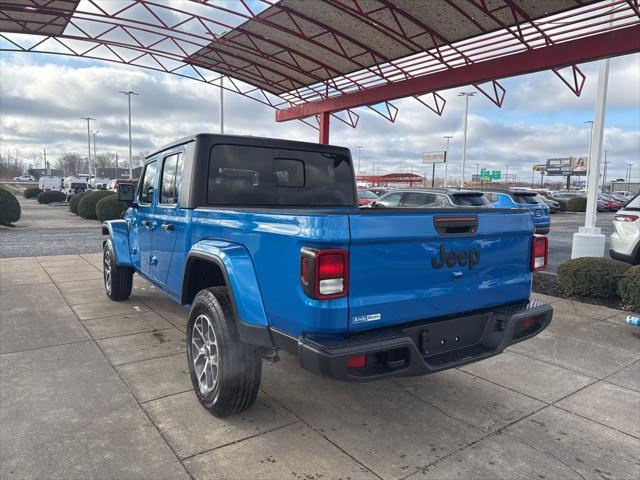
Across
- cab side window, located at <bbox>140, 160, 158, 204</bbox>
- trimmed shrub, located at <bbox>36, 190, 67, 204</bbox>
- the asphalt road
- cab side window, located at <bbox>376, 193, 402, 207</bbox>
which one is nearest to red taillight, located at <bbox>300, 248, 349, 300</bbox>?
cab side window, located at <bbox>140, 160, 158, 204</bbox>

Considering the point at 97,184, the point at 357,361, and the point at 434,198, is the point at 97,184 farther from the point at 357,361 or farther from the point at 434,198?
the point at 357,361

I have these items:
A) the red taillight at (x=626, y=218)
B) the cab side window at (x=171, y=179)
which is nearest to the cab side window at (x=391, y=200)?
the red taillight at (x=626, y=218)

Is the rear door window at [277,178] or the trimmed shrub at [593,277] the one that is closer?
the rear door window at [277,178]

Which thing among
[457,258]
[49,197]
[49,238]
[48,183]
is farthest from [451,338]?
[48,183]

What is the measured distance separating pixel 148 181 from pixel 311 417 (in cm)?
327

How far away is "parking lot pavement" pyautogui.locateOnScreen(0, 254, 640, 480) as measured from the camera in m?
2.79

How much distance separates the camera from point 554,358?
467 cm

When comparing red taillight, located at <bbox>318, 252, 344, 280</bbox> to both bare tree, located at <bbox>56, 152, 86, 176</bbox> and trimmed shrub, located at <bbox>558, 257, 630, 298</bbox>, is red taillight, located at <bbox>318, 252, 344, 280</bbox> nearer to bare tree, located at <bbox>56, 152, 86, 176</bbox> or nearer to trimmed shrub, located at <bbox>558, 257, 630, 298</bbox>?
trimmed shrub, located at <bbox>558, 257, 630, 298</bbox>

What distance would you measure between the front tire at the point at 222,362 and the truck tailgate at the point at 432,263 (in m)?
0.94

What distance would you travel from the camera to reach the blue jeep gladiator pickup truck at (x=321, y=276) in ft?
8.20

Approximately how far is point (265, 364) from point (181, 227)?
1491mm

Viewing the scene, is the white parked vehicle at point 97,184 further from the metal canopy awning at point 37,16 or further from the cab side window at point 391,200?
the cab side window at point 391,200

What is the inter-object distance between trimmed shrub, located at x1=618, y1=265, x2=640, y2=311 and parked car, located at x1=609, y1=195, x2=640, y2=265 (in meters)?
1.88

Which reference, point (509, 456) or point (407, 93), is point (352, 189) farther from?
point (407, 93)
